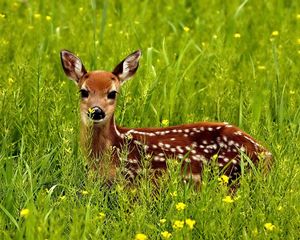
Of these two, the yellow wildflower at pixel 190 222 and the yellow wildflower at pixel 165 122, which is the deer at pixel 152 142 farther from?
the yellow wildflower at pixel 190 222

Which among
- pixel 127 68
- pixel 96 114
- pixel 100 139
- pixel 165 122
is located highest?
pixel 127 68

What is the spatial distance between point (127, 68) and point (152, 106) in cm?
65

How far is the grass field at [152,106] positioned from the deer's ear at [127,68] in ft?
1.09

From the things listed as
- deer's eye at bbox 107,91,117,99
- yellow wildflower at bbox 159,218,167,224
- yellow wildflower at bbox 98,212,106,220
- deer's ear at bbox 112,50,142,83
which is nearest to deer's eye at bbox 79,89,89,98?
deer's eye at bbox 107,91,117,99

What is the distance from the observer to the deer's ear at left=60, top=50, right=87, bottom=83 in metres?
7.80

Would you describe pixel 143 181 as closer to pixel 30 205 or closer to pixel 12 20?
pixel 30 205

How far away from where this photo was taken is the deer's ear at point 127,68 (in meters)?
7.80

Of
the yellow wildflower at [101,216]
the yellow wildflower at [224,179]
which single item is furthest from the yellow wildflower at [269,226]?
the yellow wildflower at [101,216]

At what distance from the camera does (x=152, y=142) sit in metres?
7.58

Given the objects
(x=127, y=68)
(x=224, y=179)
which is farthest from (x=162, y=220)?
(x=127, y=68)

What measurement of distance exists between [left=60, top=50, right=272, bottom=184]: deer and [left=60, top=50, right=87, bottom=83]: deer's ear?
124 millimetres

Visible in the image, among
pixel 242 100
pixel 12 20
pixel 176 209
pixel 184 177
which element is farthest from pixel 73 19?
pixel 176 209

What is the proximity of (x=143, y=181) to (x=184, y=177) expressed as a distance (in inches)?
28.5

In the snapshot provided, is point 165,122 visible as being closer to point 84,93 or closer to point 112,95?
point 112,95
